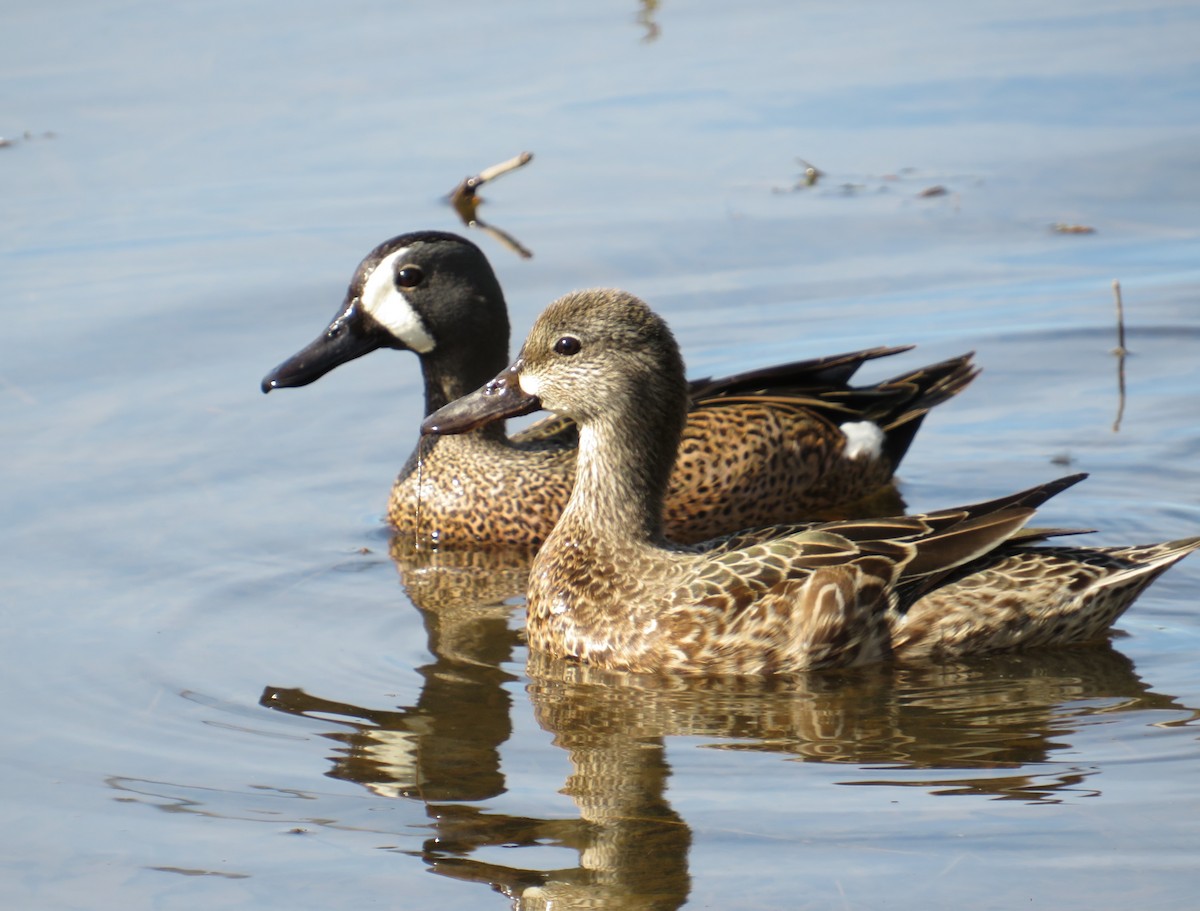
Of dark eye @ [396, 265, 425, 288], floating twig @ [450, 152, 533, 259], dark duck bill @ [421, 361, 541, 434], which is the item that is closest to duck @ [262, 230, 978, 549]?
dark eye @ [396, 265, 425, 288]

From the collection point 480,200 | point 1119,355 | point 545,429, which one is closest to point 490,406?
point 545,429

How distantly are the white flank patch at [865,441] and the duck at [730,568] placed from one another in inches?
64.3

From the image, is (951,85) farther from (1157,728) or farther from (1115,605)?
(1157,728)

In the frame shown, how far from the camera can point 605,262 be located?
1073cm

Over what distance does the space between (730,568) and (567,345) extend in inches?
39.8

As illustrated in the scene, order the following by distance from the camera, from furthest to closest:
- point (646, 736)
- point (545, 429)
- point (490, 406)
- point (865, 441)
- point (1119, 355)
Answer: point (1119, 355) < point (545, 429) < point (865, 441) < point (490, 406) < point (646, 736)

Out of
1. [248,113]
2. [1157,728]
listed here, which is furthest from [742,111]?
[1157,728]

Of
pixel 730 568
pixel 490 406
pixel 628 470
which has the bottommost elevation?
pixel 730 568

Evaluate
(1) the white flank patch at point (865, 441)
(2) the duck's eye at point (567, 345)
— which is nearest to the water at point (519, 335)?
(1) the white flank patch at point (865, 441)

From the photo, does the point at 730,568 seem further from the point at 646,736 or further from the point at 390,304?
the point at 390,304

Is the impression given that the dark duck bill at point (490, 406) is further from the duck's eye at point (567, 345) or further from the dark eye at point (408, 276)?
the dark eye at point (408, 276)

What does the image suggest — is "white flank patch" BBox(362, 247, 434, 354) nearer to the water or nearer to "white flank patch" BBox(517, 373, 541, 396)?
the water

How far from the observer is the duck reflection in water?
559 centimetres

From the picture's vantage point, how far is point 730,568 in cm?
690
